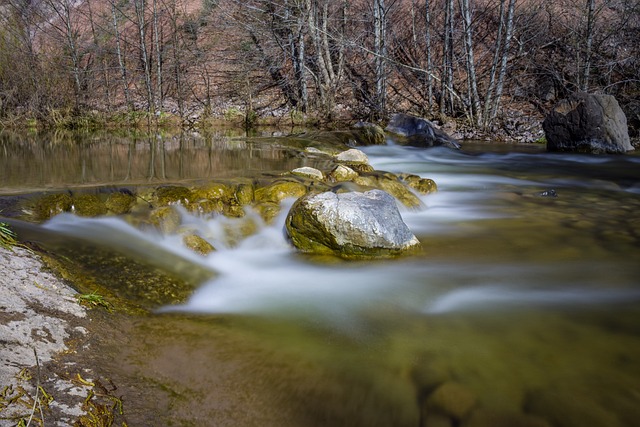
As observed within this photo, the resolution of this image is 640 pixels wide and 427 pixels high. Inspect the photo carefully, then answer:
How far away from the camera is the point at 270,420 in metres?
2.13

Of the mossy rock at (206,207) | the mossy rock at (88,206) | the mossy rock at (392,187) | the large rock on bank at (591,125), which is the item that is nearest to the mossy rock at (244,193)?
the mossy rock at (206,207)

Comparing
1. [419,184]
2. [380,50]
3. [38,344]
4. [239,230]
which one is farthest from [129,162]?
[380,50]

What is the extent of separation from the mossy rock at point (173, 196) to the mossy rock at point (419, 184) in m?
3.28

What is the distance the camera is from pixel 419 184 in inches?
280

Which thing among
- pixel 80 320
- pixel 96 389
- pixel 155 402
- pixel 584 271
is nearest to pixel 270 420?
pixel 155 402

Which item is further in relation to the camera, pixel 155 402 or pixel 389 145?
pixel 389 145

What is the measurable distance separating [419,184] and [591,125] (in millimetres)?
6642

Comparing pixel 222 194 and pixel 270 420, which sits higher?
pixel 222 194

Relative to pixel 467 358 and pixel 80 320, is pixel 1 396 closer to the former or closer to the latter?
pixel 80 320

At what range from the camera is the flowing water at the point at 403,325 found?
7.52 feet

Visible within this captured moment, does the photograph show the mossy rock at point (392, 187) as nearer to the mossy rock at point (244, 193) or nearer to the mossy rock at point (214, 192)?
the mossy rock at point (244, 193)

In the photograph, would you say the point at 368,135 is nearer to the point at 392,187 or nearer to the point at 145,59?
the point at 392,187

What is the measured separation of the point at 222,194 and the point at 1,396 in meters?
3.56

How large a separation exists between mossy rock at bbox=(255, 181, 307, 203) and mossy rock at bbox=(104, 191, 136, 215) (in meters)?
1.32
